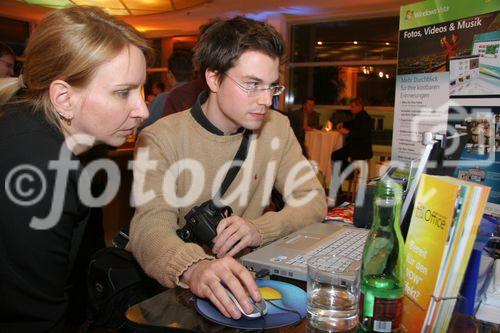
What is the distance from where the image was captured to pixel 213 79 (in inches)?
64.8

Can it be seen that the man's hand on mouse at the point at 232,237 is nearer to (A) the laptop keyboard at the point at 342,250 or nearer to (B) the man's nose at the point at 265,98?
(A) the laptop keyboard at the point at 342,250

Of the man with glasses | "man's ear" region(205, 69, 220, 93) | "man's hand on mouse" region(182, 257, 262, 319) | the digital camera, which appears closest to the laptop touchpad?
the man with glasses

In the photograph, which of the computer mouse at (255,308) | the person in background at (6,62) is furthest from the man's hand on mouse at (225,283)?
the person in background at (6,62)

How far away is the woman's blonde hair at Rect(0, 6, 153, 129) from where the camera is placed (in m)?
1.06

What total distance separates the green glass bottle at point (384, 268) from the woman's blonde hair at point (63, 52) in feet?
2.57

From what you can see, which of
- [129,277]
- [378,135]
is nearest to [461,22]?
[129,277]

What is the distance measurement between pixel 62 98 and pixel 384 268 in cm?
88

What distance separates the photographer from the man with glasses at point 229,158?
126cm

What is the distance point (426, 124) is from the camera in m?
1.76

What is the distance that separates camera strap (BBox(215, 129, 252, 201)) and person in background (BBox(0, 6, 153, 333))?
0.48 meters

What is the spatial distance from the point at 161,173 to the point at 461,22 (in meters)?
1.21

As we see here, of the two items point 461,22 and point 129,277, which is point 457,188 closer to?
point 129,277

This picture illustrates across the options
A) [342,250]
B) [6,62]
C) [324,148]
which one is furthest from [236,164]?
[324,148]

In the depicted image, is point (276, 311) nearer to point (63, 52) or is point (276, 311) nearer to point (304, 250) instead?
point (304, 250)
